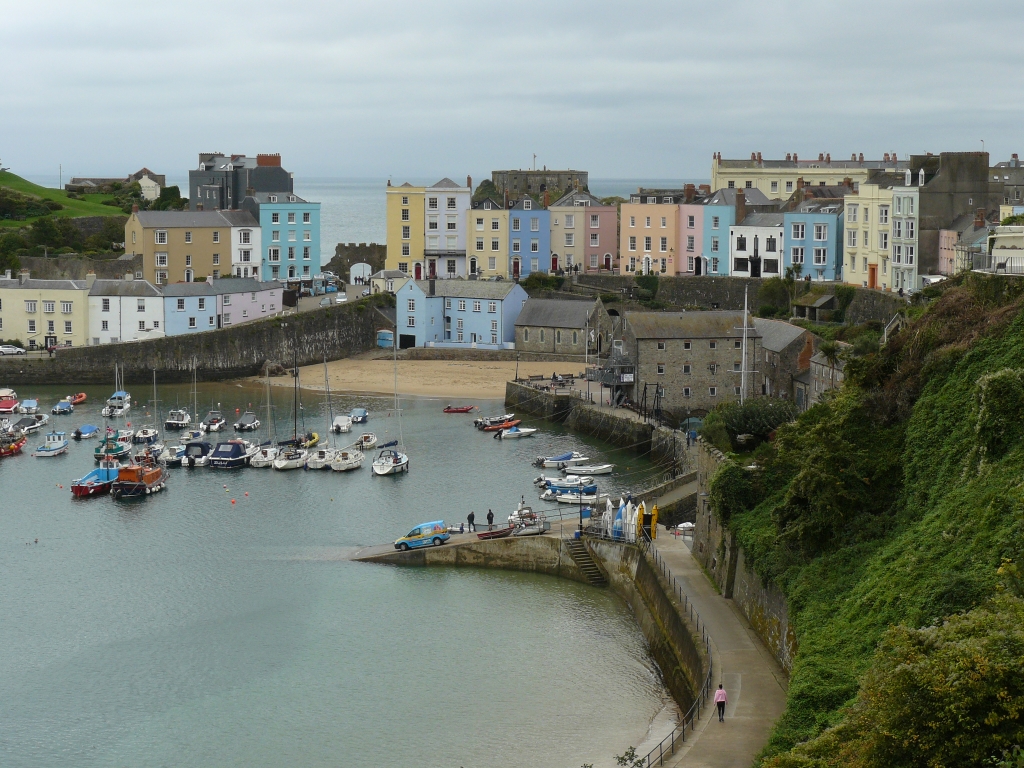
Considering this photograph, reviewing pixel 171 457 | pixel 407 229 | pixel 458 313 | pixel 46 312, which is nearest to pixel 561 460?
pixel 171 457

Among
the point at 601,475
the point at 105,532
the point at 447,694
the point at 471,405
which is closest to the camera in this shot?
the point at 447,694

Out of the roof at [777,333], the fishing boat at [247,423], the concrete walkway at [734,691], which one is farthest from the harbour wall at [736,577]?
the fishing boat at [247,423]

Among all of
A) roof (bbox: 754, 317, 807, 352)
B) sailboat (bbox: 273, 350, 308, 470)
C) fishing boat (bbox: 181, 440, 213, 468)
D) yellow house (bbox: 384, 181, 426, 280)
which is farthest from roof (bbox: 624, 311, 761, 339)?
yellow house (bbox: 384, 181, 426, 280)

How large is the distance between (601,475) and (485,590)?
39.6 feet

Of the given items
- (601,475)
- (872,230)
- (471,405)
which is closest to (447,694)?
(601,475)

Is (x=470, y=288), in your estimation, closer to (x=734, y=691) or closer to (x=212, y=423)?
(x=212, y=423)

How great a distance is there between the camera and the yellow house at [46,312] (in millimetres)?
63562

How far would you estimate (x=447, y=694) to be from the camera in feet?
84.2

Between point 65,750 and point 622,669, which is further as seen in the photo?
point 622,669

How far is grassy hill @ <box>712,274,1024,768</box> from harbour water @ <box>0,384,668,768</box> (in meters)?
4.09

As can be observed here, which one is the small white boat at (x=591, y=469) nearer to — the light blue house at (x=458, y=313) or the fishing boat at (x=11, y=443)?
the fishing boat at (x=11, y=443)

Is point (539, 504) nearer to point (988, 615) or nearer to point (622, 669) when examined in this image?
point (622, 669)

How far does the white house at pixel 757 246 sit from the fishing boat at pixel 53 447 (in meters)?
31.8

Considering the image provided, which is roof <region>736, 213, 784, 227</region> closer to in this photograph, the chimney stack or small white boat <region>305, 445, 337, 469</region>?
the chimney stack
